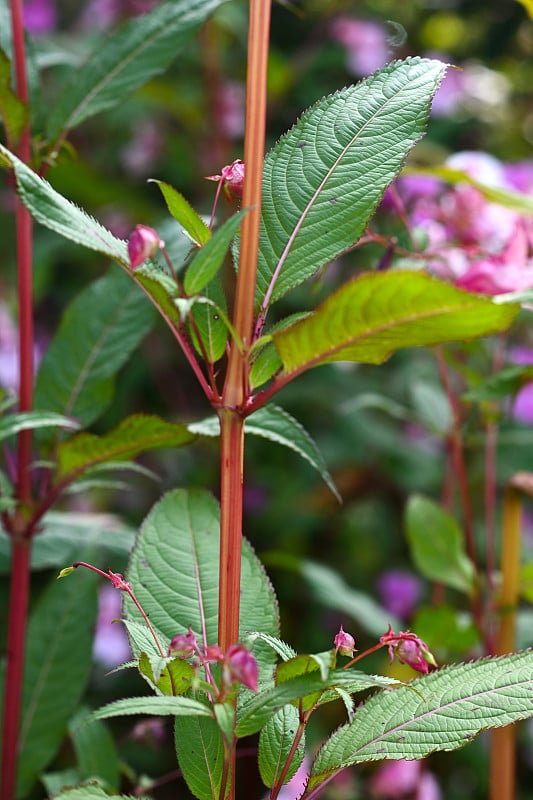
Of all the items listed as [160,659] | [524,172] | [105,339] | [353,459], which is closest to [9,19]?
[105,339]

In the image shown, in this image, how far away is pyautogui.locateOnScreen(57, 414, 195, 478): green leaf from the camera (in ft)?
1.59

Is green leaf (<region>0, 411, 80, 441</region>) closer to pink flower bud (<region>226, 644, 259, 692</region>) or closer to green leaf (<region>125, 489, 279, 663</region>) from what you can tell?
green leaf (<region>125, 489, 279, 663</region>)

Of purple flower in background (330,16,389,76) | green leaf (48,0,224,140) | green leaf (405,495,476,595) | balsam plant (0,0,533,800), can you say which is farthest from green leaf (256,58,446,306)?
purple flower in background (330,16,389,76)

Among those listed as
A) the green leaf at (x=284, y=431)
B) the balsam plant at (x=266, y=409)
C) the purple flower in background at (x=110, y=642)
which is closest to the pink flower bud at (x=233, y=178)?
the balsam plant at (x=266, y=409)

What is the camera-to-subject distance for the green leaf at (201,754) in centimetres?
36

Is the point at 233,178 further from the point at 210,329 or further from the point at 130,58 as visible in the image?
the point at 130,58

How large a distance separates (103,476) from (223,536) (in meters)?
0.78

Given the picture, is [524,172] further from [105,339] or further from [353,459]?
[105,339]

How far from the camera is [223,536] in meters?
0.34

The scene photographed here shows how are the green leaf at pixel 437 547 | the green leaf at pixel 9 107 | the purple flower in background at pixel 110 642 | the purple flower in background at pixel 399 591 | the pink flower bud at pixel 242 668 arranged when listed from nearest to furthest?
1. the pink flower bud at pixel 242 668
2. the green leaf at pixel 9 107
3. the green leaf at pixel 437 547
4. the purple flower in background at pixel 110 642
5. the purple flower in background at pixel 399 591

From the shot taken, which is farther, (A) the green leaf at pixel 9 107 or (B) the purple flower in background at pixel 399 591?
(B) the purple flower in background at pixel 399 591

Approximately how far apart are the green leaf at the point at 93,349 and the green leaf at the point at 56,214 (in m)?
0.28

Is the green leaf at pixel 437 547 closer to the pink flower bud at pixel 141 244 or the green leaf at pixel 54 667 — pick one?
the green leaf at pixel 54 667

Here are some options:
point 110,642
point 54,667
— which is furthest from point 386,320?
point 110,642
